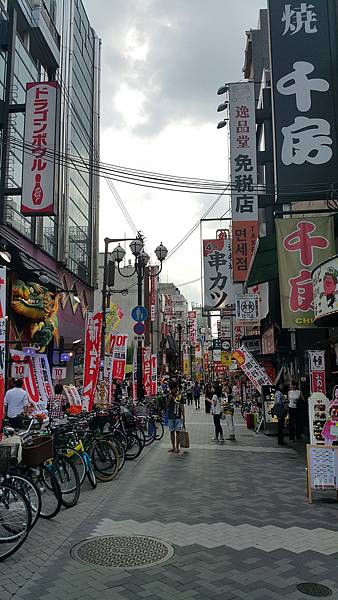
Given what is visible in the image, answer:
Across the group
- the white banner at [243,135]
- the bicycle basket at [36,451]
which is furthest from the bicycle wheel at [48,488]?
the white banner at [243,135]

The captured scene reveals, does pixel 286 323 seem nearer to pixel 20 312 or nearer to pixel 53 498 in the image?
pixel 53 498

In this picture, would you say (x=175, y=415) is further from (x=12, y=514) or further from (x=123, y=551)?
(x=12, y=514)

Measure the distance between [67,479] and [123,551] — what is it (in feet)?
7.55

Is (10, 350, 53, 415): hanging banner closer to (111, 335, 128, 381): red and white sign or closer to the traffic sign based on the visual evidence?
the traffic sign

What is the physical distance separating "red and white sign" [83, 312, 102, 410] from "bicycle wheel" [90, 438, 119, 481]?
9.82 ft

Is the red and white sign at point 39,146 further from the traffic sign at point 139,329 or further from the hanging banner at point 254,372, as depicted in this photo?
the hanging banner at point 254,372

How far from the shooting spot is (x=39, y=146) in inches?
696

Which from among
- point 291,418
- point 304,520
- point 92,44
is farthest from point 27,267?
point 92,44

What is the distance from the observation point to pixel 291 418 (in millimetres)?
15523

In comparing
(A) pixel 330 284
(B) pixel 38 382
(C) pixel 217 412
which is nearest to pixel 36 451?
(A) pixel 330 284

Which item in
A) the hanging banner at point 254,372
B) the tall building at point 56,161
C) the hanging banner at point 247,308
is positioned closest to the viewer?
the hanging banner at point 254,372

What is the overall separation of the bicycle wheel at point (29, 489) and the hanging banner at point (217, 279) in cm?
1883

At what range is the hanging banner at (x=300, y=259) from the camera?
11.1m

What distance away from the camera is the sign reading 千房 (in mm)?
12555
